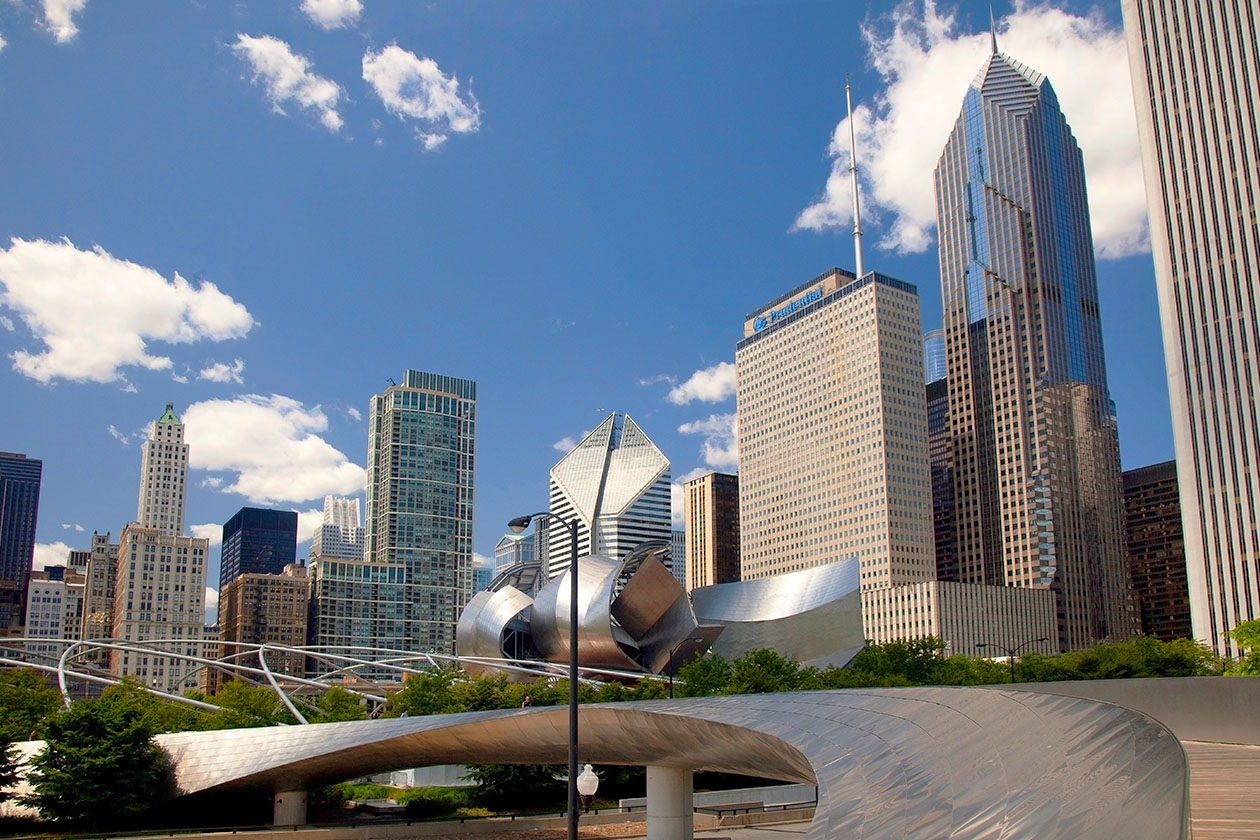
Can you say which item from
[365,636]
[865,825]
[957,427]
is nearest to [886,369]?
[957,427]

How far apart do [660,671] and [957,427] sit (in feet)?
362

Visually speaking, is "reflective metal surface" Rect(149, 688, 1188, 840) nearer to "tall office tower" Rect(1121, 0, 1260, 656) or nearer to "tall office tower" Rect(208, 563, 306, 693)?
"tall office tower" Rect(1121, 0, 1260, 656)

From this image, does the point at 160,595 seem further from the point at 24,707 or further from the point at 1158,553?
the point at 1158,553

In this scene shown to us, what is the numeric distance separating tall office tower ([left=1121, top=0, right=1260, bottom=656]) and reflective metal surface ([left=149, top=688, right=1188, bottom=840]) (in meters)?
87.7

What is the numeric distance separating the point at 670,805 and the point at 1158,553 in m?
175

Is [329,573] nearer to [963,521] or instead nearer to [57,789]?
[963,521]

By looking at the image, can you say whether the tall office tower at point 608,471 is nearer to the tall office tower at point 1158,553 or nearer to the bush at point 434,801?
the bush at point 434,801

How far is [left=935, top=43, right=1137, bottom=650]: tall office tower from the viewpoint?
170 m

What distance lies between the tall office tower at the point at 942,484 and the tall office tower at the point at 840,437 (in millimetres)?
17536

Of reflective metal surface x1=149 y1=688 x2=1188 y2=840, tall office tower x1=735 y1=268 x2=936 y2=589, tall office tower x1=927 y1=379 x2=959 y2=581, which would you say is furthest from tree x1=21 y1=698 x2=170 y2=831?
tall office tower x1=927 y1=379 x2=959 y2=581

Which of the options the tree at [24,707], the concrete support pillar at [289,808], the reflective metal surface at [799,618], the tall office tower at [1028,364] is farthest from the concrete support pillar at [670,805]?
the tall office tower at [1028,364]

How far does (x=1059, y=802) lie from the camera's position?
28.3 feet

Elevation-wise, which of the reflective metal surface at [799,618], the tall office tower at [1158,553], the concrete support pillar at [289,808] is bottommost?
the concrete support pillar at [289,808]

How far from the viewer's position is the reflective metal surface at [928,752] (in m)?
8.43
